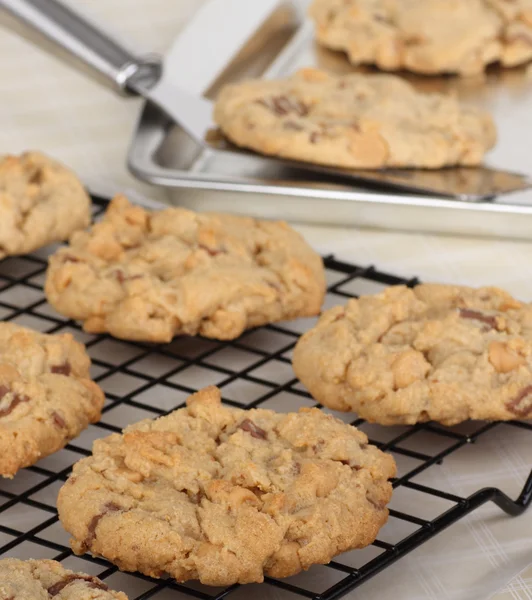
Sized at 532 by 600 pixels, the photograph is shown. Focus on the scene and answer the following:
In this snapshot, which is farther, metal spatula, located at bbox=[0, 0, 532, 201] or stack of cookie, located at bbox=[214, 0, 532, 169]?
metal spatula, located at bbox=[0, 0, 532, 201]

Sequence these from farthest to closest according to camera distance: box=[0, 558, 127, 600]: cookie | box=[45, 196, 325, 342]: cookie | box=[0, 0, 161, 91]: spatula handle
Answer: box=[0, 0, 161, 91]: spatula handle < box=[45, 196, 325, 342]: cookie < box=[0, 558, 127, 600]: cookie

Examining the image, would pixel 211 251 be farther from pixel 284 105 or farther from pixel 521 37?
pixel 521 37

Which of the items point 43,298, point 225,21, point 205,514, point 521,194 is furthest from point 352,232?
point 205,514

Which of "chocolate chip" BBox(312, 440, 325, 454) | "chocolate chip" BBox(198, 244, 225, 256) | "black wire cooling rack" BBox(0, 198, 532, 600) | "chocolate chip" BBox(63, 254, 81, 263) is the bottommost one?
"black wire cooling rack" BBox(0, 198, 532, 600)

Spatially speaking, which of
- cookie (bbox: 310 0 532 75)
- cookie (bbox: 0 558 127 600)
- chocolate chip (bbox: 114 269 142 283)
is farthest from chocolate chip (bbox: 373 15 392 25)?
cookie (bbox: 0 558 127 600)

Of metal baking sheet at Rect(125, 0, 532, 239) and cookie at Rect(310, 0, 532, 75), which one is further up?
cookie at Rect(310, 0, 532, 75)

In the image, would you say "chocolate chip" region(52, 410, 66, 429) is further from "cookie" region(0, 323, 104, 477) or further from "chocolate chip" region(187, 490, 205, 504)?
"chocolate chip" region(187, 490, 205, 504)
